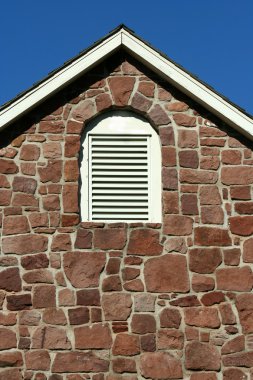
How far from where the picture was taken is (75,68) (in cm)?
1082

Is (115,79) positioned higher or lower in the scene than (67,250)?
higher

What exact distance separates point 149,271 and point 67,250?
3.95 feet

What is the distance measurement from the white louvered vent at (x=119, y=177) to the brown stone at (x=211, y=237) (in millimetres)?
797

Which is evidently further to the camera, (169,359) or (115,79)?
(115,79)

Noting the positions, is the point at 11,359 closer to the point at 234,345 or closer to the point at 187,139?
the point at 234,345

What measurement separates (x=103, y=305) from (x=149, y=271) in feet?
2.65

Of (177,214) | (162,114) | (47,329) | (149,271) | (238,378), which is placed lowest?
(238,378)

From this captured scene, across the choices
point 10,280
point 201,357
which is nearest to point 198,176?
point 201,357

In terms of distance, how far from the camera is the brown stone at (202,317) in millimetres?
10273

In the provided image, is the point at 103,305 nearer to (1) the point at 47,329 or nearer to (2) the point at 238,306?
(1) the point at 47,329

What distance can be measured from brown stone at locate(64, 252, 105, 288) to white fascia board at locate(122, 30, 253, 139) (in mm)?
2765

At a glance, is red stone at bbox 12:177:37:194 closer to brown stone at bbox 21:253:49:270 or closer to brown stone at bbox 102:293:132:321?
brown stone at bbox 21:253:49:270

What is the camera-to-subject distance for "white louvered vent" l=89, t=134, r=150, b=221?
425 inches

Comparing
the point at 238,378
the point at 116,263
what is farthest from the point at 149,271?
the point at 238,378
